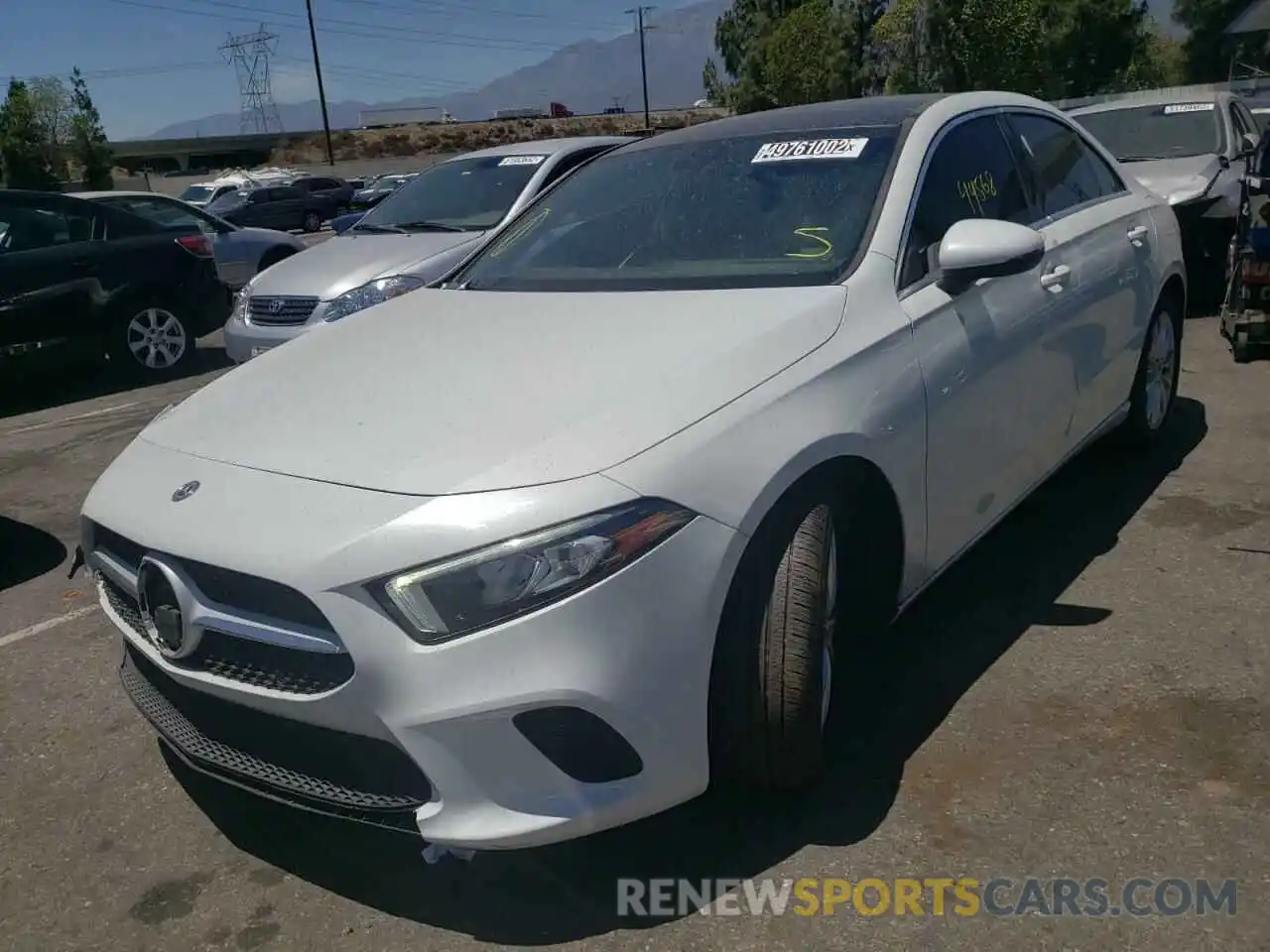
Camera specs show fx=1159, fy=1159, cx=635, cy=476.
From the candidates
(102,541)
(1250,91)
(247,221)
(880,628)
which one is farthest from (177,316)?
(247,221)

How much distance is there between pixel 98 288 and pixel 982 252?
774 centimetres

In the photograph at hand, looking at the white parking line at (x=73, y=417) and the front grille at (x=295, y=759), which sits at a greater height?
Answer: the front grille at (x=295, y=759)

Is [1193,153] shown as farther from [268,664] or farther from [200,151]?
[200,151]

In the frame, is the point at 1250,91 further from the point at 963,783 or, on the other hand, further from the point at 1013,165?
the point at 963,783

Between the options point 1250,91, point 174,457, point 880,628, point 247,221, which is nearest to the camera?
point 174,457

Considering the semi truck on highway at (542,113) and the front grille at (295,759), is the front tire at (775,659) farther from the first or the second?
the semi truck on highway at (542,113)

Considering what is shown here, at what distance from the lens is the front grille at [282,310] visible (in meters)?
7.04

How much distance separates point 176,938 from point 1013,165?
11.2 feet

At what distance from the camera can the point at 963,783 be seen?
2828 millimetres

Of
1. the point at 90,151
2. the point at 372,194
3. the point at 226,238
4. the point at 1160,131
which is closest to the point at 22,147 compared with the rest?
the point at 90,151

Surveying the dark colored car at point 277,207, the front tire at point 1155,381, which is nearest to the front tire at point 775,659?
the front tire at point 1155,381

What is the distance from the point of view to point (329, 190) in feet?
115

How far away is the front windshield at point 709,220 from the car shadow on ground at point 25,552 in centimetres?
244

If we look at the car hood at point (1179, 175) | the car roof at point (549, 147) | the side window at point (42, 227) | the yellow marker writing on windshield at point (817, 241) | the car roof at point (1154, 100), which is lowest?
the car hood at point (1179, 175)
